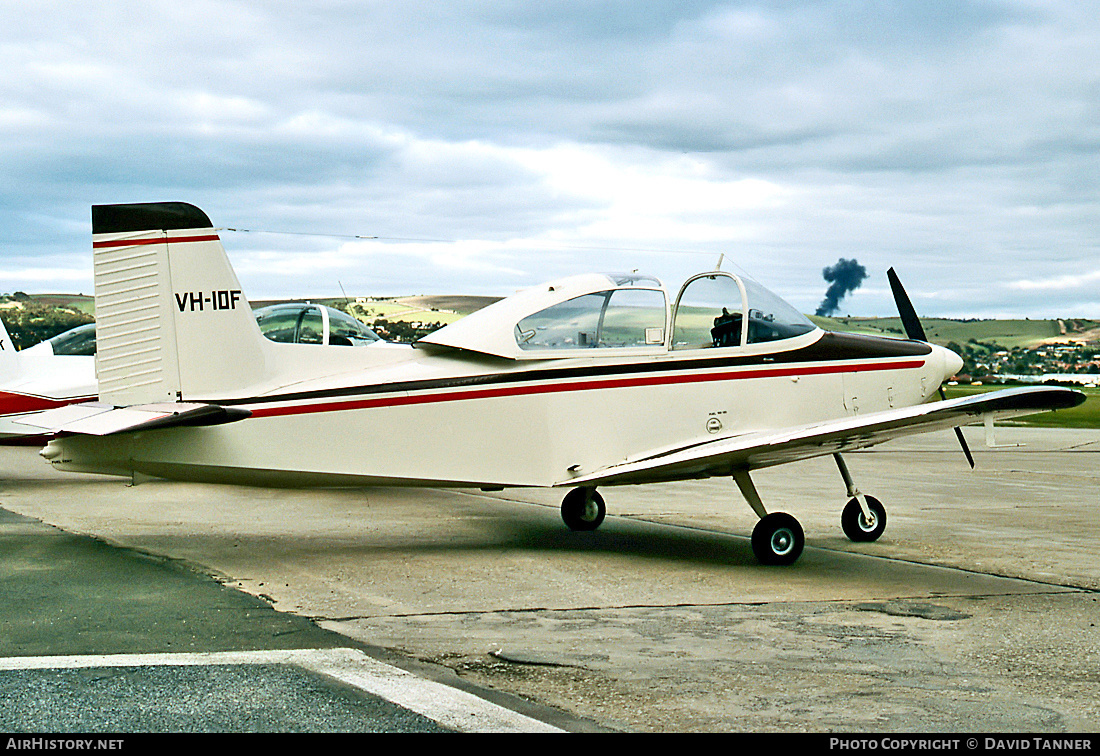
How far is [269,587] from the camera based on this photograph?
723 cm

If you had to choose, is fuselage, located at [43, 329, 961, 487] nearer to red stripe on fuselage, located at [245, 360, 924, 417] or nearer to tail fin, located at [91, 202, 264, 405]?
red stripe on fuselage, located at [245, 360, 924, 417]

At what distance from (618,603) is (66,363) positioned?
413 inches

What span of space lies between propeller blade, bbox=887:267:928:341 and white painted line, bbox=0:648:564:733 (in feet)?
23.4

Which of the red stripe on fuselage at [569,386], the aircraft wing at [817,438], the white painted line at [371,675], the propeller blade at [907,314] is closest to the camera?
the white painted line at [371,675]

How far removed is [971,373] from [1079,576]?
265cm

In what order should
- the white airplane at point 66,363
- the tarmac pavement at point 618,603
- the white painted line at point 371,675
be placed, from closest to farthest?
the white painted line at point 371,675
the tarmac pavement at point 618,603
the white airplane at point 66,363

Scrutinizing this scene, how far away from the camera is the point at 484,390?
8703mm

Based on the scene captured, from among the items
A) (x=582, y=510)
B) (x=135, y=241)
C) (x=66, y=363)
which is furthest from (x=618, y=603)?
(x=66, y=363)

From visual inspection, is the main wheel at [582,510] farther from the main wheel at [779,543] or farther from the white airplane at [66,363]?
the white airplane at [66,363]

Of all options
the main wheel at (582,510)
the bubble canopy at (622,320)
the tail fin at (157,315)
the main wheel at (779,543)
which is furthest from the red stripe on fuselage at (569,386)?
the main wheel at (582,510)

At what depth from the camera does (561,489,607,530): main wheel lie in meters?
10.5

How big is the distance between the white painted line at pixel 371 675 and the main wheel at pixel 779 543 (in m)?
4.00

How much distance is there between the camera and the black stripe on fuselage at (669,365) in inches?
331

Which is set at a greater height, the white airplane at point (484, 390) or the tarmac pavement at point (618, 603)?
the white airplane at point (484, 390)
